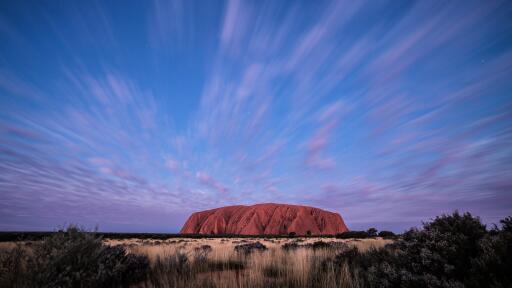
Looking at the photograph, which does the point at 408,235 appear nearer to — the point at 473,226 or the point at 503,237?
the point at 473,226

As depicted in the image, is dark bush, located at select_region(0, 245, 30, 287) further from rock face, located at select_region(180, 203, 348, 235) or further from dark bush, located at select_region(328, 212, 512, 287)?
rock face, located at select_region(180, 203, 348, 235)

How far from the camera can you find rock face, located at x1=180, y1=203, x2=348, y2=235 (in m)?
96.9

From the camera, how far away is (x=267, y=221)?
333 feet

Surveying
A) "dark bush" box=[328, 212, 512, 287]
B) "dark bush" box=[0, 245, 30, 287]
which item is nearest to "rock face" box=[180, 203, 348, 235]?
"dark bush" box=[328, 212, 512, 287]

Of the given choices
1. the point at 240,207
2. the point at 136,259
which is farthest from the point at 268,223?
→ the point at 136,259

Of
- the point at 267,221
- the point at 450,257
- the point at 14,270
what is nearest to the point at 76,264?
the point at 14,270

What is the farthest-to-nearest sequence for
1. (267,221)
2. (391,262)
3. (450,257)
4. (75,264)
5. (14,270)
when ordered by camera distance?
1. (267,221)
2. (391,262)
3. (14,270)
4. (75,264)
5. (450,257)

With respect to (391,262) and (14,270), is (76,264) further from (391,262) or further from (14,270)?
(391,262)

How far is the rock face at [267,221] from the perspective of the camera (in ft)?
318

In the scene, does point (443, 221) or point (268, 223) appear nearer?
point (443, 221)

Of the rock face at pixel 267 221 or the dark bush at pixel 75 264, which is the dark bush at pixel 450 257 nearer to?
the dark bush at pixel 75 264

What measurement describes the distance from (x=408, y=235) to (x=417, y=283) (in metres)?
1.43

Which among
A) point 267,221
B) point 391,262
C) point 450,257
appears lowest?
point 267,221

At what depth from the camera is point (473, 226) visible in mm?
4234
